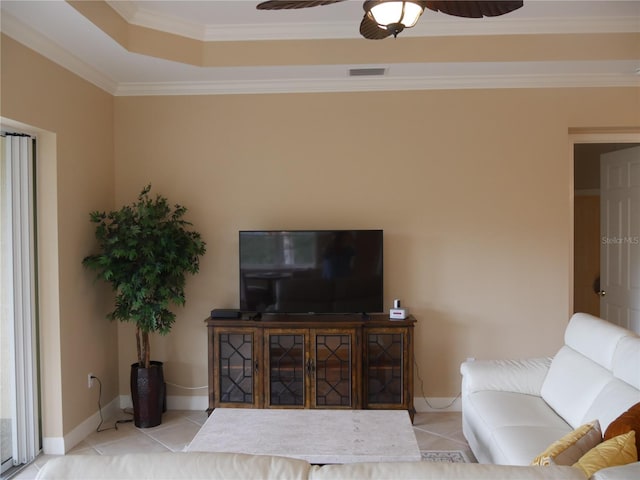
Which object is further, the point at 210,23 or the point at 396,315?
the point at 396,315

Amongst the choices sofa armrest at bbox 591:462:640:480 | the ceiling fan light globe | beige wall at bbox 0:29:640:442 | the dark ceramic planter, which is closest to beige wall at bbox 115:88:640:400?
beige wall at bbox 0:29:640:442

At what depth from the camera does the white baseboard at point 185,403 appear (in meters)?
4.43

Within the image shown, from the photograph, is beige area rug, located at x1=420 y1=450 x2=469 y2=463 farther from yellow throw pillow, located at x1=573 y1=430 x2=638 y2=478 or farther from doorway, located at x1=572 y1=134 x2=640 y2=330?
doorway, located at x1=572 y1=134 x2=640 y2=330

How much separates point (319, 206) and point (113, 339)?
7.17 feet

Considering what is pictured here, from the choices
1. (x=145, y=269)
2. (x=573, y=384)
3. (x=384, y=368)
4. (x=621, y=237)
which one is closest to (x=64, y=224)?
(x=145, y=269)

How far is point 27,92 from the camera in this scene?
314cm

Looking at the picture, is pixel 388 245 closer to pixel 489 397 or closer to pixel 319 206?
pixel 319 206

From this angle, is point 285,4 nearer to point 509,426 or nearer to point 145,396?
point 509,426

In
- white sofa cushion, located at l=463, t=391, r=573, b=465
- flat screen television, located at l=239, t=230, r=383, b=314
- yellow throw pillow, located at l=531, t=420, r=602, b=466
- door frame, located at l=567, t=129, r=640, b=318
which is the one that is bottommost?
white sofa cushion, located at l=463, t=391, r=573, b=465

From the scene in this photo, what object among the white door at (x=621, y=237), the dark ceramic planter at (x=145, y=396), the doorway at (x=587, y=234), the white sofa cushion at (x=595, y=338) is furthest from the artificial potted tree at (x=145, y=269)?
the doorway at (x=587, y=234)

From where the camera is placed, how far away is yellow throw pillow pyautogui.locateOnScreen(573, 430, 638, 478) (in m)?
1.65

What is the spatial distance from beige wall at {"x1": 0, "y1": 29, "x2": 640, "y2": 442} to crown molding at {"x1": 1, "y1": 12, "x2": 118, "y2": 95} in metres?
0.20

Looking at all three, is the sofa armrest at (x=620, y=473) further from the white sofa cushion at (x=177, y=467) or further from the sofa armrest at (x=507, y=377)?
the sofa armrest at (x=507, y=377)

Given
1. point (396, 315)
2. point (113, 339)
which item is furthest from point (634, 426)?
point (113, 339)
